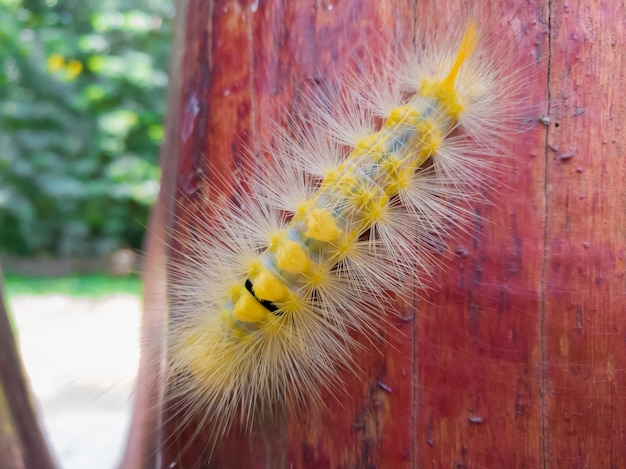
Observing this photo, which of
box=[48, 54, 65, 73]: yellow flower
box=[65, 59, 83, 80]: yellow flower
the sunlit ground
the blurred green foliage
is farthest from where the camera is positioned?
box=[65, 59, 83, 80]: yellow flower

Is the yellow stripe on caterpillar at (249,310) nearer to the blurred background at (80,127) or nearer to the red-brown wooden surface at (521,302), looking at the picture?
the red-brown wooden surface at (521,302)

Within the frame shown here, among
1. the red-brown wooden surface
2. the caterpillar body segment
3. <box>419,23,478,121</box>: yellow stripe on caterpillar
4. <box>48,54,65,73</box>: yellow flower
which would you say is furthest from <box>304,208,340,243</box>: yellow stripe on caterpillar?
<box>48,54,65,73</box>: yellow flower

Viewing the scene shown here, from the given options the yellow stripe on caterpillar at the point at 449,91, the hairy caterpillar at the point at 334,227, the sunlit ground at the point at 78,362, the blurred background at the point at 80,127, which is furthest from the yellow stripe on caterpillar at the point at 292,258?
the blurred background at the point at 80,127

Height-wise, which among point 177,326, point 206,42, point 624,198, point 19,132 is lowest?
point 177,326

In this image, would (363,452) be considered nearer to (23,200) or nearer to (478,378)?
(478,378)

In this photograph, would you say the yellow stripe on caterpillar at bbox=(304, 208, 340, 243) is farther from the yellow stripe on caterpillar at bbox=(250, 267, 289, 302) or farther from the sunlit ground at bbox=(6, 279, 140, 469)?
the sunlit ground at bbox=(6, 279, 140, 469)

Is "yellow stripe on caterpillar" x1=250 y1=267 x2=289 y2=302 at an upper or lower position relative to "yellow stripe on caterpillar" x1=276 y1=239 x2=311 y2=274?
lower

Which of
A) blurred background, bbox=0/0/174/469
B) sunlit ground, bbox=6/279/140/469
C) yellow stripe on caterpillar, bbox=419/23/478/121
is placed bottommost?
sunlit ground, bbox=6/279/140/469

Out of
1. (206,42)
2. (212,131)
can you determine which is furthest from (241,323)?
(206,42)
